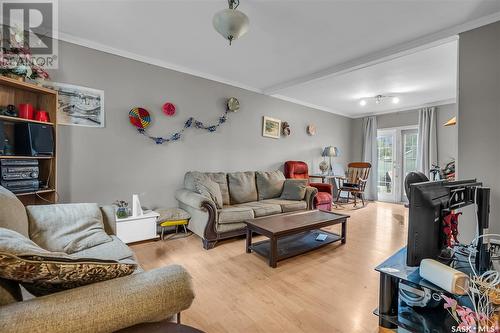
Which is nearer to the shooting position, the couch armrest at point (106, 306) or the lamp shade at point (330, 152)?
the couch armrest at point (106, 306)

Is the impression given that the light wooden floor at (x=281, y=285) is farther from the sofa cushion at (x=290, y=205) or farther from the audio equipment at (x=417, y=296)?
the sofa cushion at (x=290, y=205)

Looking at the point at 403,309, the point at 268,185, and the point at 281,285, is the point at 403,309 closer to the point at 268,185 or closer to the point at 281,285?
the point at 281,285

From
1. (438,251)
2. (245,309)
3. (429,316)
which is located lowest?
(245,309)

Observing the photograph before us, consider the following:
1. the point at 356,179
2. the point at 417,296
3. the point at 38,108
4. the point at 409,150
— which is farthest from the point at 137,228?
the point at 409,150

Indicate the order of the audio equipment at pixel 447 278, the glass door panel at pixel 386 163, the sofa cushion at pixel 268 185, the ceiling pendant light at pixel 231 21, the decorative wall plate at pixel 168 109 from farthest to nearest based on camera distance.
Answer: the glass door panel at pixel 386 163 → the sofa cushion at pixel 268 185 → the decorative wall plate at pixel 168 109 → the ceiling pendant light at pixel 231 21 → the audio equipment at pixel 447 278

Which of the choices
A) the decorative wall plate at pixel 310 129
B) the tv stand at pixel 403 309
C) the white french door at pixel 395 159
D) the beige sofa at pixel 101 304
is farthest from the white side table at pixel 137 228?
the white french door at pixel 395 159

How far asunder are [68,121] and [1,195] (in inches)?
65.7

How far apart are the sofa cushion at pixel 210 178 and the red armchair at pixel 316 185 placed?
1552 mm

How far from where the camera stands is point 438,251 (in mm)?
1232

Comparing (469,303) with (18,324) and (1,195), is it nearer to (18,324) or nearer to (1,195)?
(18,324)

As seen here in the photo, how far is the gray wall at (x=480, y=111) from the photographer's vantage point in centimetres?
226

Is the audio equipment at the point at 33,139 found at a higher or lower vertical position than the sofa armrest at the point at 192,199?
higher

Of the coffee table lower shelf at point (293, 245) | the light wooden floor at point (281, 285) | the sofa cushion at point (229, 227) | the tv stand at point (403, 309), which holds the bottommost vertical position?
the light wooden floor at point (281, 285)

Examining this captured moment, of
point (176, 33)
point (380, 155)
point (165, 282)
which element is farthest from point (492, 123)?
point (380, 155)
